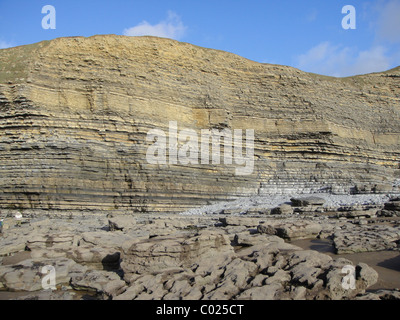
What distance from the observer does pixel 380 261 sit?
5.96 meters

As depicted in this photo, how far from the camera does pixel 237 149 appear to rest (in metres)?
21.4

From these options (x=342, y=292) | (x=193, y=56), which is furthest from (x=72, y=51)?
(x=342, y=292)

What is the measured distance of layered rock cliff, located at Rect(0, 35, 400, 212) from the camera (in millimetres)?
16062

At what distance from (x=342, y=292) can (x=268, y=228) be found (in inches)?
189

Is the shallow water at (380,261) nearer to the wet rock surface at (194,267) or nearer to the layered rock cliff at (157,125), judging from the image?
the wet rock surface at (194,267)

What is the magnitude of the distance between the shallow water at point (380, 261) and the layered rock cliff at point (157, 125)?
11.2 m
